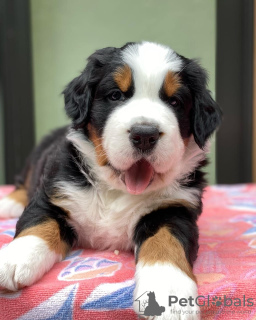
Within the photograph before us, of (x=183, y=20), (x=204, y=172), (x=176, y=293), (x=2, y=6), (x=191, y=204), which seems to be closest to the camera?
(x=176, y=293)

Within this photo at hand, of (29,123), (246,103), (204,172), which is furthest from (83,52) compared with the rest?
(204,172)

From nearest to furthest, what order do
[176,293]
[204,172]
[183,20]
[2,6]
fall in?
1. [176,293]
2. [204,172]
3. [183,20]
4. [2,6]

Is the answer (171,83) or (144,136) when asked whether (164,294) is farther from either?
(171,83)

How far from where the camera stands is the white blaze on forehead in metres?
2.12

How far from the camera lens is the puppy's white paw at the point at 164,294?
5.16ft

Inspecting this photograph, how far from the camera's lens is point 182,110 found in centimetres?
225

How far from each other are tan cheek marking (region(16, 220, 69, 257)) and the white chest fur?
0.41 ft

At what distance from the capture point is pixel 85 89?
229cm

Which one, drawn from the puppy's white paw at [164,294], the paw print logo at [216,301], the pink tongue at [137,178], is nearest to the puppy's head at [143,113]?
the pink tongue at [137,178]

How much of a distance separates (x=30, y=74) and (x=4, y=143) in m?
0.94

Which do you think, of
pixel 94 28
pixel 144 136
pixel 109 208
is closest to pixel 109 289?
pixel 109 208

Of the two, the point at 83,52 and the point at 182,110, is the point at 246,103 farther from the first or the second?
the point at 182,110

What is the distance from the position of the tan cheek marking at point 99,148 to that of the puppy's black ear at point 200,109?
0.51 metres

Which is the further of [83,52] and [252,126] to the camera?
[252,126]
